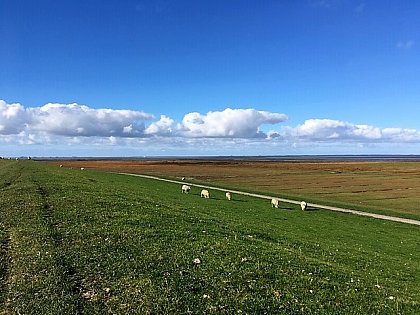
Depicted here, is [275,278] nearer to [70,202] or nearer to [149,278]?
[149,278]

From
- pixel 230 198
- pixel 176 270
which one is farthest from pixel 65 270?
pixel 230 198

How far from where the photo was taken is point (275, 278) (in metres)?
12.8

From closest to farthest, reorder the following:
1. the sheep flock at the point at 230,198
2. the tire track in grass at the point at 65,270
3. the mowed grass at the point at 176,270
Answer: the mowed grass at the point at 176,270
the tire track in grass at the point at 65,270
the sheep flock at the point at 230,198

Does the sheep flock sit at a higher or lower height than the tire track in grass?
lower

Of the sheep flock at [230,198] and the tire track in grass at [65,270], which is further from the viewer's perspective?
the sheep flock at [230,198]

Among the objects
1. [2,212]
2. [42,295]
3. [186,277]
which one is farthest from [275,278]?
[2,212]

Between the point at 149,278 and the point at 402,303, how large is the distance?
7.47m

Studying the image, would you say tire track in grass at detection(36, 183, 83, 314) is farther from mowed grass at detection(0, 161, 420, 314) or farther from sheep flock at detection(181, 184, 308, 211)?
sheep flock at detection(181, 184, 308, 211)

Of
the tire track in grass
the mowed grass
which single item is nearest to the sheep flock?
the mowed grass

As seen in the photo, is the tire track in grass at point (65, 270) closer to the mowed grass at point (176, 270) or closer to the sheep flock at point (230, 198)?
the mowed grass at point (176, 270)

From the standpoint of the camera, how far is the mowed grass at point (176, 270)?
1084cm

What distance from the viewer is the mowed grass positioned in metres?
10.8

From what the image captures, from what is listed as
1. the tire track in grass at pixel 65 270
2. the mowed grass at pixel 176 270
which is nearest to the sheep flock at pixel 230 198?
the mowed grass at pixel 176 270

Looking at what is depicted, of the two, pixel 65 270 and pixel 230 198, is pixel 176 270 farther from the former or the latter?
pixel 230 198
